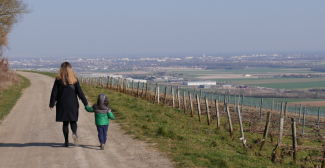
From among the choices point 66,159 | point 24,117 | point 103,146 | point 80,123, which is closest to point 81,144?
point 103,146

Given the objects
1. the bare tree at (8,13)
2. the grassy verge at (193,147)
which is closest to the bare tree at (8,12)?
the bare tree at (8,13)

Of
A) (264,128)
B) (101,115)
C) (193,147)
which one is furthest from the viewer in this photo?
(264,128)

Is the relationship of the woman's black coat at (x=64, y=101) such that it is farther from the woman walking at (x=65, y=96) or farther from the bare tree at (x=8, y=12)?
the bare tree at (x=8, y=12)

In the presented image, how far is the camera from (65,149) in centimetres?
745

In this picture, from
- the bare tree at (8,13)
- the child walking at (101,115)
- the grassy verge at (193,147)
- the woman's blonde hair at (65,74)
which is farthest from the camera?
the bare tree at (8,13)

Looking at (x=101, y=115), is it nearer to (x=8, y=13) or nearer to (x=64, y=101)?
(x=64, y=101)

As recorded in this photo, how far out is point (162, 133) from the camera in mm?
9383

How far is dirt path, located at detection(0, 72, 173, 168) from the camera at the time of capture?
6473 millimetres

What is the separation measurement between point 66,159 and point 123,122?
5076 mm

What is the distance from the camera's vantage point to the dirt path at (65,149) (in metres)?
6.47

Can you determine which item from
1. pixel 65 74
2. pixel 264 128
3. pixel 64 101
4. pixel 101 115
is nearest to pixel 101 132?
pixel 101 115

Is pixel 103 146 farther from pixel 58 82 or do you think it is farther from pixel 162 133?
pixel 162 133

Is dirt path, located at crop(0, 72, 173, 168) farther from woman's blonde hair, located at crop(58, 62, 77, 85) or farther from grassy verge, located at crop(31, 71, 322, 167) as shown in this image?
woman's blonde hair, located at crop(58, 62, 77, 85)

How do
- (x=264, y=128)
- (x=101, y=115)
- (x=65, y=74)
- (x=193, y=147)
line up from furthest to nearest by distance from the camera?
1. (x=264, y=128)
2. (x=193, y=147)
3. (x=101, y=115)
4. (x=65, y=74)
